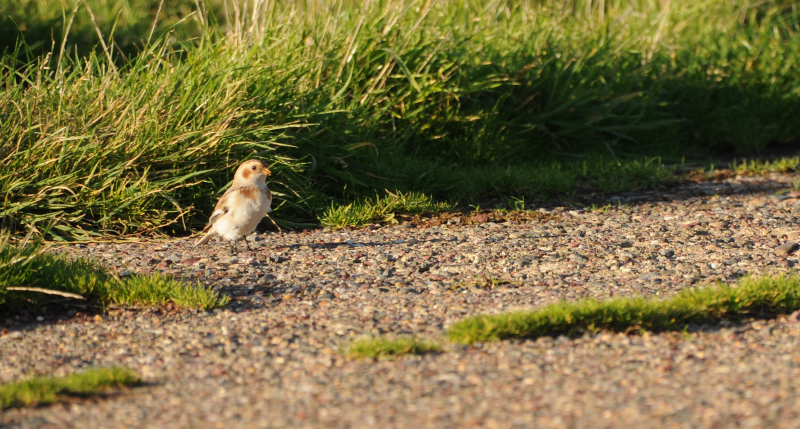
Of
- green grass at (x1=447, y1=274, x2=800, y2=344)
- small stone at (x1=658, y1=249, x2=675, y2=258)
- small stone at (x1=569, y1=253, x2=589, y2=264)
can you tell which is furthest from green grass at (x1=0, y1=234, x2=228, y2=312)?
small stone at (x1=658, y1=249, x2=675, y2=258)

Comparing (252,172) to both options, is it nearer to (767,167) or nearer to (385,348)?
(385,348)

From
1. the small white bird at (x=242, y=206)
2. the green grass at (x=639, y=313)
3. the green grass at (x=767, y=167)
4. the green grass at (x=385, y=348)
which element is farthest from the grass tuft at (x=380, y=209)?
the green grass at (x=767, y=167)

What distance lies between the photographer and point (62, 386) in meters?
3.44

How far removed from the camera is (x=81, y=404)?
3.35m

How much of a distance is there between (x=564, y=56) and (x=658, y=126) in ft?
3.94

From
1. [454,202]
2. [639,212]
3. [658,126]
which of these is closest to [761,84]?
[658,126]

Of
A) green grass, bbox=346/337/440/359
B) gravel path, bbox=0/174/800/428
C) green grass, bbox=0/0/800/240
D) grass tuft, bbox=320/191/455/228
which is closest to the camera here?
gravel path, bbox=0/174/800/428

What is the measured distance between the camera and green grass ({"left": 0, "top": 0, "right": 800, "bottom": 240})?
5.95 m

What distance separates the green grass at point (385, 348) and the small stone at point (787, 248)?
2682 mm

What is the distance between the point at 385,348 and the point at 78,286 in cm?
177

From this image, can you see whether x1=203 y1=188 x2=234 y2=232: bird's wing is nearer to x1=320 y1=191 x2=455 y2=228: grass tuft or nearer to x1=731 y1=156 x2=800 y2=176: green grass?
x1=320 y1=191 x2=455 y2=228: grass tuft

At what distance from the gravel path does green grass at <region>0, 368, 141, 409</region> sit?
7 centimetres

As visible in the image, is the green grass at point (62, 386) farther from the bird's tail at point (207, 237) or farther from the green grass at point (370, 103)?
the green grass at point (370, 103)

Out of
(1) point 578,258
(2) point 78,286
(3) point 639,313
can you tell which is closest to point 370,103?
(1) point 578,258
